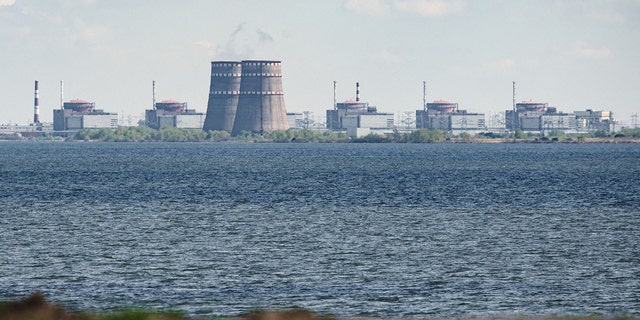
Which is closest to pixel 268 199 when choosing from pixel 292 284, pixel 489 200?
pixel 489 200

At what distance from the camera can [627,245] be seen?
42.3 meters

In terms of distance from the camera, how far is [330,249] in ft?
134

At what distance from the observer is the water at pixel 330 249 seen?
29.4m

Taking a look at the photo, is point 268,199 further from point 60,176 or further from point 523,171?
point 523,171

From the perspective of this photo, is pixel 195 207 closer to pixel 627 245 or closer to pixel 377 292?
pixel 627 245

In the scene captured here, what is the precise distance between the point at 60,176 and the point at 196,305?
3015 inches

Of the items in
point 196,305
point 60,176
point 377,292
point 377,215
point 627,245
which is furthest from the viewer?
point 60,176

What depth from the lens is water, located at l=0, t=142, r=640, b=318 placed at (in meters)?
29.4

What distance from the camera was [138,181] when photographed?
304 ft

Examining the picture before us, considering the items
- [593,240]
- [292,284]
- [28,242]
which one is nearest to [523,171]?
[593,240]

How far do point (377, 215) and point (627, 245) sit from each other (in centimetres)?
1692

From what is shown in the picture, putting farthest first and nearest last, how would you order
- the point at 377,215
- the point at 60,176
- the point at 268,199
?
the point at 60,176, the point at 268,199, the point at 377,215

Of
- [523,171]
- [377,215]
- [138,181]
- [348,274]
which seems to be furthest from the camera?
[523,171]

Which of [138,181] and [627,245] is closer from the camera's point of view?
[627,245]
